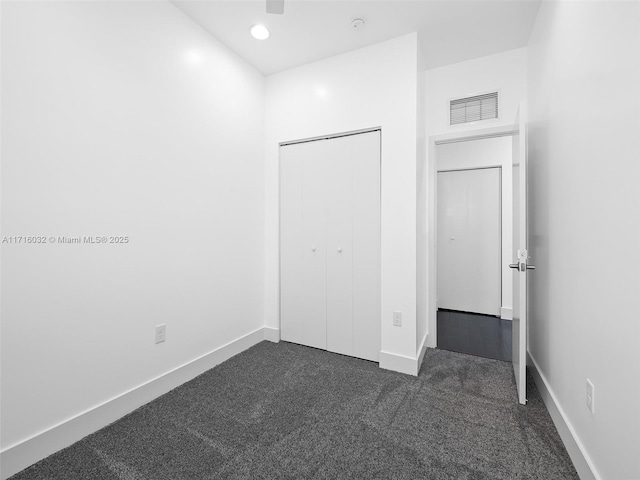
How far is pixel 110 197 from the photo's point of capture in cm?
173

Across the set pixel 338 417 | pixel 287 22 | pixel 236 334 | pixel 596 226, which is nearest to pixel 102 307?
pixel 236 334

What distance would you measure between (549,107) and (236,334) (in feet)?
9.45

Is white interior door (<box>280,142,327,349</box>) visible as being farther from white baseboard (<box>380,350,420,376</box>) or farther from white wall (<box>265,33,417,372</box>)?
white baseboard (<box>380,350,420,376</box>)

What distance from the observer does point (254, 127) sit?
2.87 m

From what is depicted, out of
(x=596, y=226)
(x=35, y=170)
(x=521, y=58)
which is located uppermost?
(x=521, y=58)

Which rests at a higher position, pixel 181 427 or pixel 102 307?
pixel 102 307

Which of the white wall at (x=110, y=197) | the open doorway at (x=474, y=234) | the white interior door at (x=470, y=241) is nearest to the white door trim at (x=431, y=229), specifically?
the open doorway at (x=474, y=234)

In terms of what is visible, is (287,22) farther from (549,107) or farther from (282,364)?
(282,364)

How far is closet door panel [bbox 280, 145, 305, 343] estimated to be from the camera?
113 inches

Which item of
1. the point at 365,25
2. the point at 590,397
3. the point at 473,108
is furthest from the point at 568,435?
the point at 365,25

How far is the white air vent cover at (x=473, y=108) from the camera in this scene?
8.72 ft

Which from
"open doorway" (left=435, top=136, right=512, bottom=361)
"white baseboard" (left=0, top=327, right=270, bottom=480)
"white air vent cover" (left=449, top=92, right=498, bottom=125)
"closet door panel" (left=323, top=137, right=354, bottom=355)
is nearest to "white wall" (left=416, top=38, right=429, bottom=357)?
"white air vent cover" (left=449, top=92, right=498, bottom=125)

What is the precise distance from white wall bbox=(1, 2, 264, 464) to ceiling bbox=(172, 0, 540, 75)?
21 centimetres

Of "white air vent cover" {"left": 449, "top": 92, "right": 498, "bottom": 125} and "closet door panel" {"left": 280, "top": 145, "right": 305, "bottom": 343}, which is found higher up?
"white air vent cover" {"left": 449, "top": 92, "right": 498, "bottom": 125}
